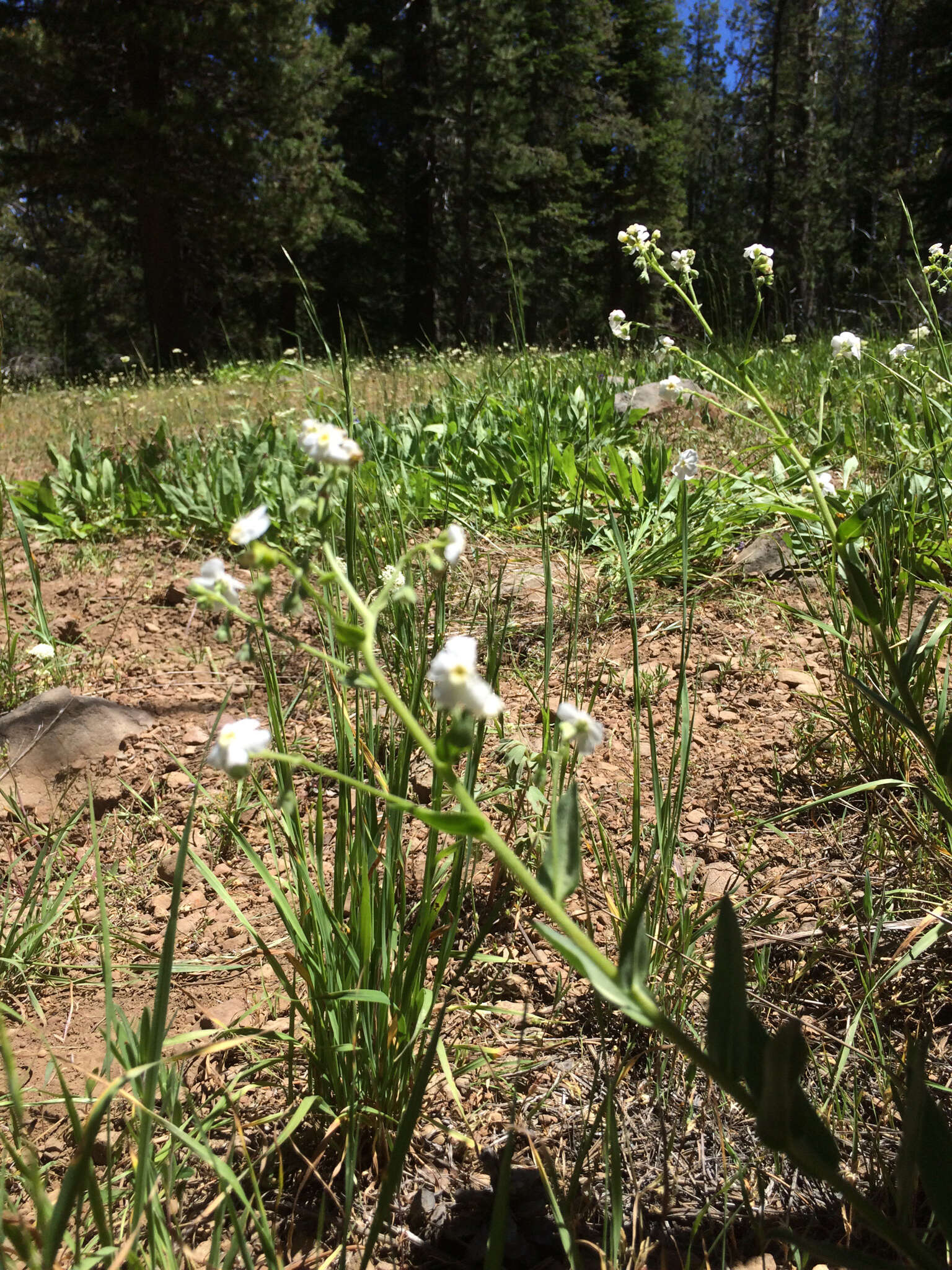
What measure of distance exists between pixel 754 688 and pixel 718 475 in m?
0.85

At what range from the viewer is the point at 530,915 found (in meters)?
1.28

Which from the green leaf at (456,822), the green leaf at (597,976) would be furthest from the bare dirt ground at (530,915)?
the green leaf at (456,822)

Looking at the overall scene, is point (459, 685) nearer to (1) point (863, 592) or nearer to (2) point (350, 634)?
(2) point (350, 634)

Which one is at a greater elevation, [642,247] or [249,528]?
[642,247]

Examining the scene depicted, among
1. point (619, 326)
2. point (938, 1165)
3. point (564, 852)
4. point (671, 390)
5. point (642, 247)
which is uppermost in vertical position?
point (642, 247)

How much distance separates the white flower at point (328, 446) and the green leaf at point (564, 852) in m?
0.33

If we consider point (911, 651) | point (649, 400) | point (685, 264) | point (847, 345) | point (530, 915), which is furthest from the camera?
point (649, 400)

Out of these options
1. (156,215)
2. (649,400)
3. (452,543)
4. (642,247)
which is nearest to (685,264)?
(642,247)

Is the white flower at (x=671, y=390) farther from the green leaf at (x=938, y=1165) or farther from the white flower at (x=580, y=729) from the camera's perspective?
the green leaf at (x=938, y=1165)

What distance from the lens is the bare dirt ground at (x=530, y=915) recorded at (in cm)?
93

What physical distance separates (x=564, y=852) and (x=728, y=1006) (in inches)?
6.1

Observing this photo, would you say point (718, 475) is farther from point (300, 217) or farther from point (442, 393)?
point (300, 217)

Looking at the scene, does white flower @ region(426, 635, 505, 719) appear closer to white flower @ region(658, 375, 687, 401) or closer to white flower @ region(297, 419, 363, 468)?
white flower @ region(297, 419, 363, 468)

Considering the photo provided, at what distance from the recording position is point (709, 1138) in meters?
0.95
